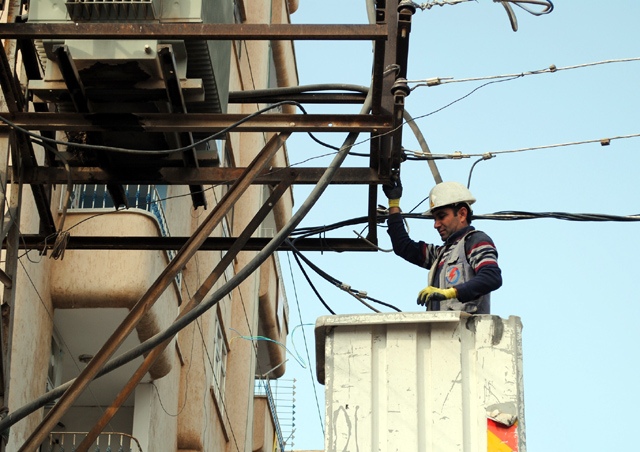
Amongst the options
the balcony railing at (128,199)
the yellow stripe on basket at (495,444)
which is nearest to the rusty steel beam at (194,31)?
the yellow stripe on basket at (495,444)

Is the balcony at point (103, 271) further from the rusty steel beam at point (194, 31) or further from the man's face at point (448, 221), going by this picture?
the rusty steel beam at point (194, 31)

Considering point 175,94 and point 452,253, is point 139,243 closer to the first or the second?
point 175,94

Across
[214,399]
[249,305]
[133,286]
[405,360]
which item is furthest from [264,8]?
[405,360]

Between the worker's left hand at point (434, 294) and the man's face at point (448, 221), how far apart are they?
4.20 ft

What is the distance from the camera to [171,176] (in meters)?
11.4

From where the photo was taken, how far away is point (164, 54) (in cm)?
1036

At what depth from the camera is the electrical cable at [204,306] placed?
32.2 feet

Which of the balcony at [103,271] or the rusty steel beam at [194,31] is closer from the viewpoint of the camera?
the rusty steel beam at [194,31]

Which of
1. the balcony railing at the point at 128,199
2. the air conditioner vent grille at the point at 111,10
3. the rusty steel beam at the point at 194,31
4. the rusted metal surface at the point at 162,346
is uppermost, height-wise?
the balcony railing at the point at 128,199

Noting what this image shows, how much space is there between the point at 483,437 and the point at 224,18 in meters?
4.61

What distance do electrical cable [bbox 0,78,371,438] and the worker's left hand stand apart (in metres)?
1.16

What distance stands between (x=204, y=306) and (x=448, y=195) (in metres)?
2.91

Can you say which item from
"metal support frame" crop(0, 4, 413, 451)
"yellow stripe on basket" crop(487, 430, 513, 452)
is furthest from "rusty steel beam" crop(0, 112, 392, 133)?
"yellow stripe on basket" crop(487, 430, 513, 452)

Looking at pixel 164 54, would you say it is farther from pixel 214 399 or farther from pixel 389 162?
pixel 214 399
